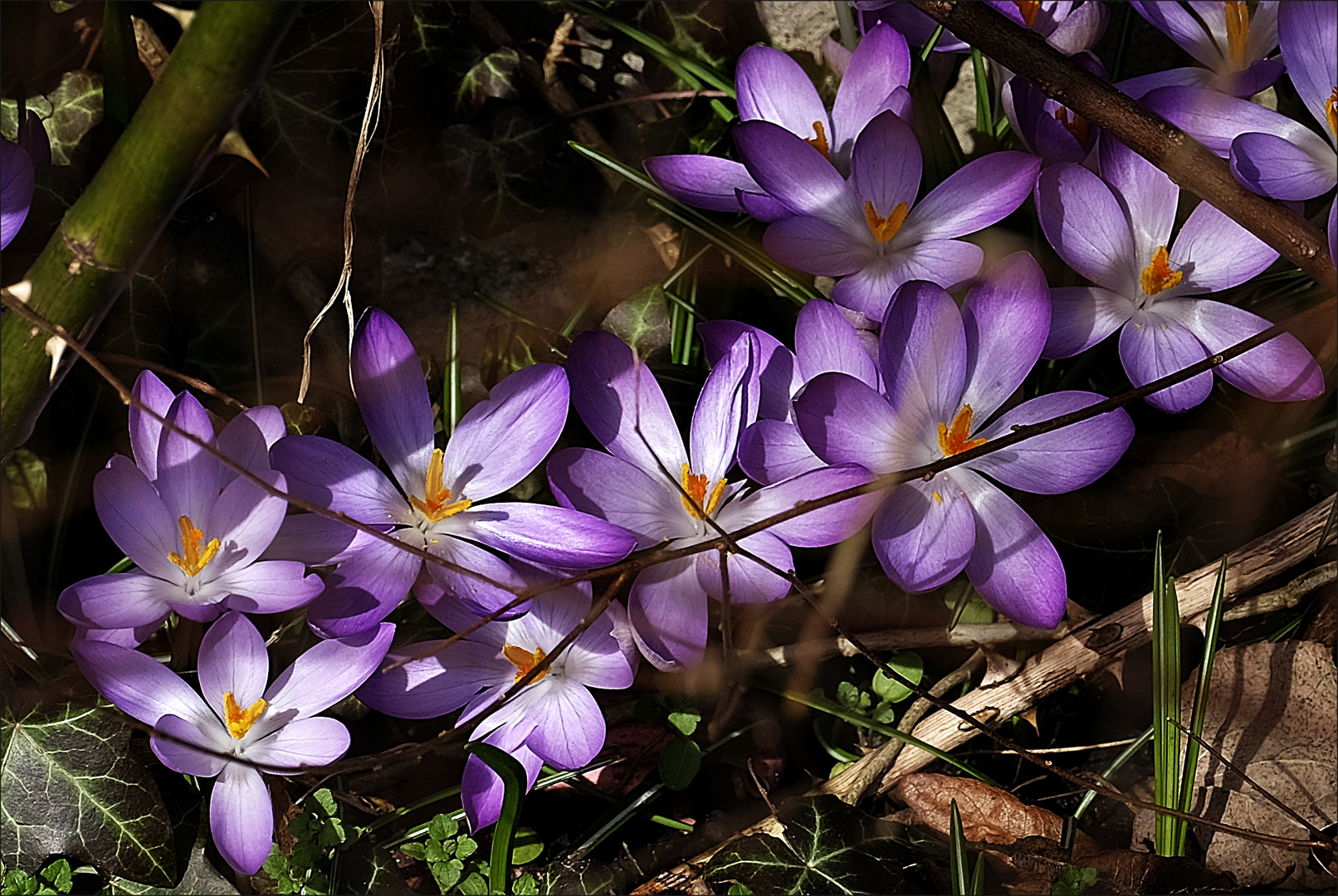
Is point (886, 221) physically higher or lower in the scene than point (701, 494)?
higher

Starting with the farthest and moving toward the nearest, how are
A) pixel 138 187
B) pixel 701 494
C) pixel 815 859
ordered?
1. pixel 815 859
2. pixel 701 494
3. pixel 138 187

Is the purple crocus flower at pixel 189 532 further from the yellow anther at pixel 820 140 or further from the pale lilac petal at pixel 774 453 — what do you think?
the yellow anther at pixel 820 140

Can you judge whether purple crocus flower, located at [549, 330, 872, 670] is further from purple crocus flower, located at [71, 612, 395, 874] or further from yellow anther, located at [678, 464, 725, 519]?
purple crocus flower, located at [71, 612, 395, 874]

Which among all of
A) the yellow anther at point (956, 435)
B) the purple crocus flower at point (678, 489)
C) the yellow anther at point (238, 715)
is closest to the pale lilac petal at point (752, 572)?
the purple crocus flower at point (678, 489)

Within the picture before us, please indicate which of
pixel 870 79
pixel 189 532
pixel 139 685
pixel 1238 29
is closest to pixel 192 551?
pixel 189 532

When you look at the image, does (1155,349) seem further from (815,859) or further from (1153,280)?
(815,859)

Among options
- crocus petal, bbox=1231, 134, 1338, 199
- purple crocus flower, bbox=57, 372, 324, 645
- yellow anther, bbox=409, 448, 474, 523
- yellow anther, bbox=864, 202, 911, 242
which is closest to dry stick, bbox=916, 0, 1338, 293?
crocus petal, bbox=1231, 134, 1338, 199
